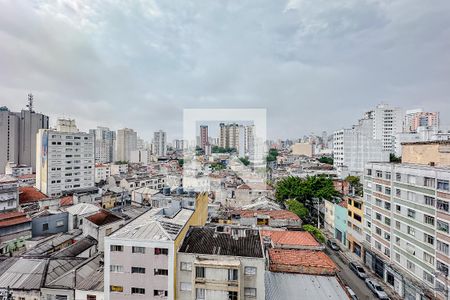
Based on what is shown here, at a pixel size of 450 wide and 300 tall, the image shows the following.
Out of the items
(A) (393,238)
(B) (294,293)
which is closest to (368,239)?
(A) (393,238)

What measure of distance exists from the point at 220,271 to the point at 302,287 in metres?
3.50

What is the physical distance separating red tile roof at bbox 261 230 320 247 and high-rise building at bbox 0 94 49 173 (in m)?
47.8

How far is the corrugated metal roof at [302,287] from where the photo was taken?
334 inches

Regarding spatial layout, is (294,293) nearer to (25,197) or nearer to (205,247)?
(205,247)

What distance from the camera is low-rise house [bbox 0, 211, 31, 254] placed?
14.0m

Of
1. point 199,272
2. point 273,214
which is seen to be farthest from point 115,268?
point 273,214

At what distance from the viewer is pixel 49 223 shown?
1608 centimetres

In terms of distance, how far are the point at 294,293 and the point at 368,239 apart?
8326 millimetres

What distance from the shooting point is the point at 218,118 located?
647 inches

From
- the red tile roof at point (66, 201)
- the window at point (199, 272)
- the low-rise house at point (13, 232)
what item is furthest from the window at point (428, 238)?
the red tile roof at point (66, 201)

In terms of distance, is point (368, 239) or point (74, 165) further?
point (74, 165)

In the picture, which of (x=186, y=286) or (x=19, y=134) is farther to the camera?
(x=19, y=134)

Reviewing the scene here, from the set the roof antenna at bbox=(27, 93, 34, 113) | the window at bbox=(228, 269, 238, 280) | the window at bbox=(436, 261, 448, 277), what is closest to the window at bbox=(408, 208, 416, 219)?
the window at bbox=(436, 261, 448, 277)

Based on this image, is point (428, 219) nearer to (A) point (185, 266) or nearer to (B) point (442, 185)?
(B) point (442, 185)
